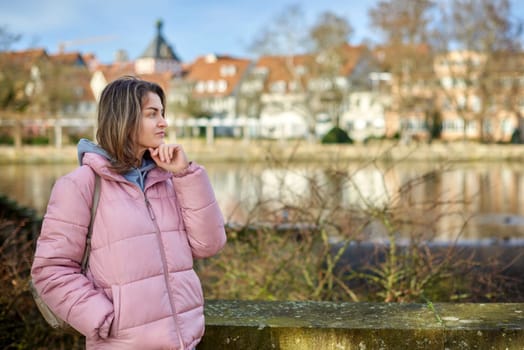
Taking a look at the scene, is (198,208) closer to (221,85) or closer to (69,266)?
(69,266)

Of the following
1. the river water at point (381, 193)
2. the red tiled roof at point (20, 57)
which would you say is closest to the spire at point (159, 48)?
the river water at point (381, 193)

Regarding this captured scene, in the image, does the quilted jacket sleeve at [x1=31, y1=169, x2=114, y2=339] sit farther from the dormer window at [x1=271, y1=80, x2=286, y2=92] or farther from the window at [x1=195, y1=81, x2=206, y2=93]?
the window at [x1=195, y1=81, x2=206, y2=93]

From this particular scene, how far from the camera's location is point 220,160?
44094 millimetres

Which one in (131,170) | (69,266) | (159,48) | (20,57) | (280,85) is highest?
(159,48)

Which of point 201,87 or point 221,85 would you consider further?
point 201,87

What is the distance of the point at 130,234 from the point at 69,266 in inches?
8.1

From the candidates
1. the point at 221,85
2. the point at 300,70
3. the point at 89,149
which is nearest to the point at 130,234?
the point at 89,149

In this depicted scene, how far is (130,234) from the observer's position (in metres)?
2.29

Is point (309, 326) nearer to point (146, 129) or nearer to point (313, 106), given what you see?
point (146, 129)

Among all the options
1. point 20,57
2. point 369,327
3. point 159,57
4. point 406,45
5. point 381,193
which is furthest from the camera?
point 159,57

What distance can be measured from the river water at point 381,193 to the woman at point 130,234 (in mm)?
3165

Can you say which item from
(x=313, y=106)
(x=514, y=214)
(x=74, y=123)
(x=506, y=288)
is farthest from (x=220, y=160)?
(x=506, y=288)

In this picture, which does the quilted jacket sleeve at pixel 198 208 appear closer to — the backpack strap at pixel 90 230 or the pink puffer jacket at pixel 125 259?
the pink puffer jacket at pixel 125 259

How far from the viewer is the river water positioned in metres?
6.05
